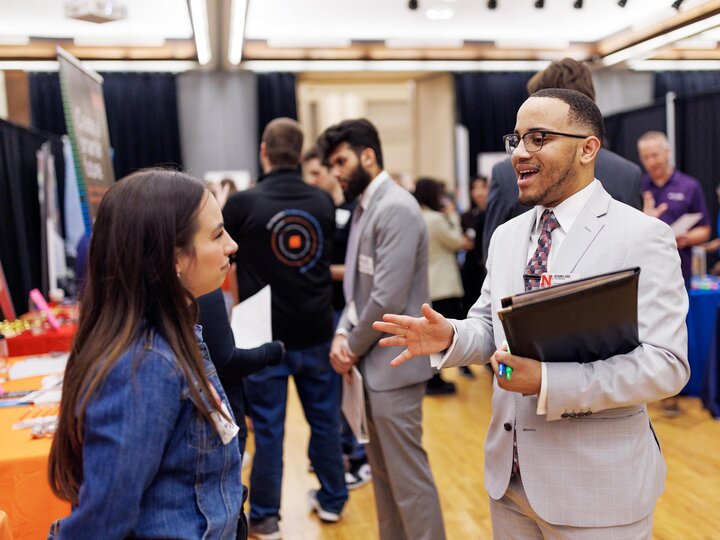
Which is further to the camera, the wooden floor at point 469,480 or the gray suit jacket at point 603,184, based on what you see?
the wooden floor at point 469,480

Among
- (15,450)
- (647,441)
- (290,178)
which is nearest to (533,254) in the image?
(647,441)

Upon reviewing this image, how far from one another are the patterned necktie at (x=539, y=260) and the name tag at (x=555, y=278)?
34mm

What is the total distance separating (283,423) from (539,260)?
1780 millimetres

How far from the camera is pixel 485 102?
8.92m

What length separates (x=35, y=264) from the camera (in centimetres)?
542

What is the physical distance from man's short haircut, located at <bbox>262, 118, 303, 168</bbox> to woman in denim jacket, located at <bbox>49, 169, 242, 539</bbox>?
1747 mm

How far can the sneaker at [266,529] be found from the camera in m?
2.75

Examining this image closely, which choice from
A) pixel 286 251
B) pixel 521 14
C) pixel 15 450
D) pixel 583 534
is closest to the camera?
Answer: pixel 583 534

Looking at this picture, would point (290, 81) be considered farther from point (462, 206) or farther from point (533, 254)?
point (533, 254)

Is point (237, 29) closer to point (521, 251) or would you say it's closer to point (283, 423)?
point (283, 423)

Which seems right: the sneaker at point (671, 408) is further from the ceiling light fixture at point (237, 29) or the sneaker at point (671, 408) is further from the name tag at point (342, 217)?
the ceiling light fixture at point (237, 29)

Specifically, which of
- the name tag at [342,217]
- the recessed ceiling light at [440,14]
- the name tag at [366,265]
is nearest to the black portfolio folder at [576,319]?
the name tag at [366,265]

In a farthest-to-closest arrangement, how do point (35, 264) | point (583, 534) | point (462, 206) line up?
point (462, 206) → point (35, 264) → point (583, 534)

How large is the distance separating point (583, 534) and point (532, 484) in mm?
135
